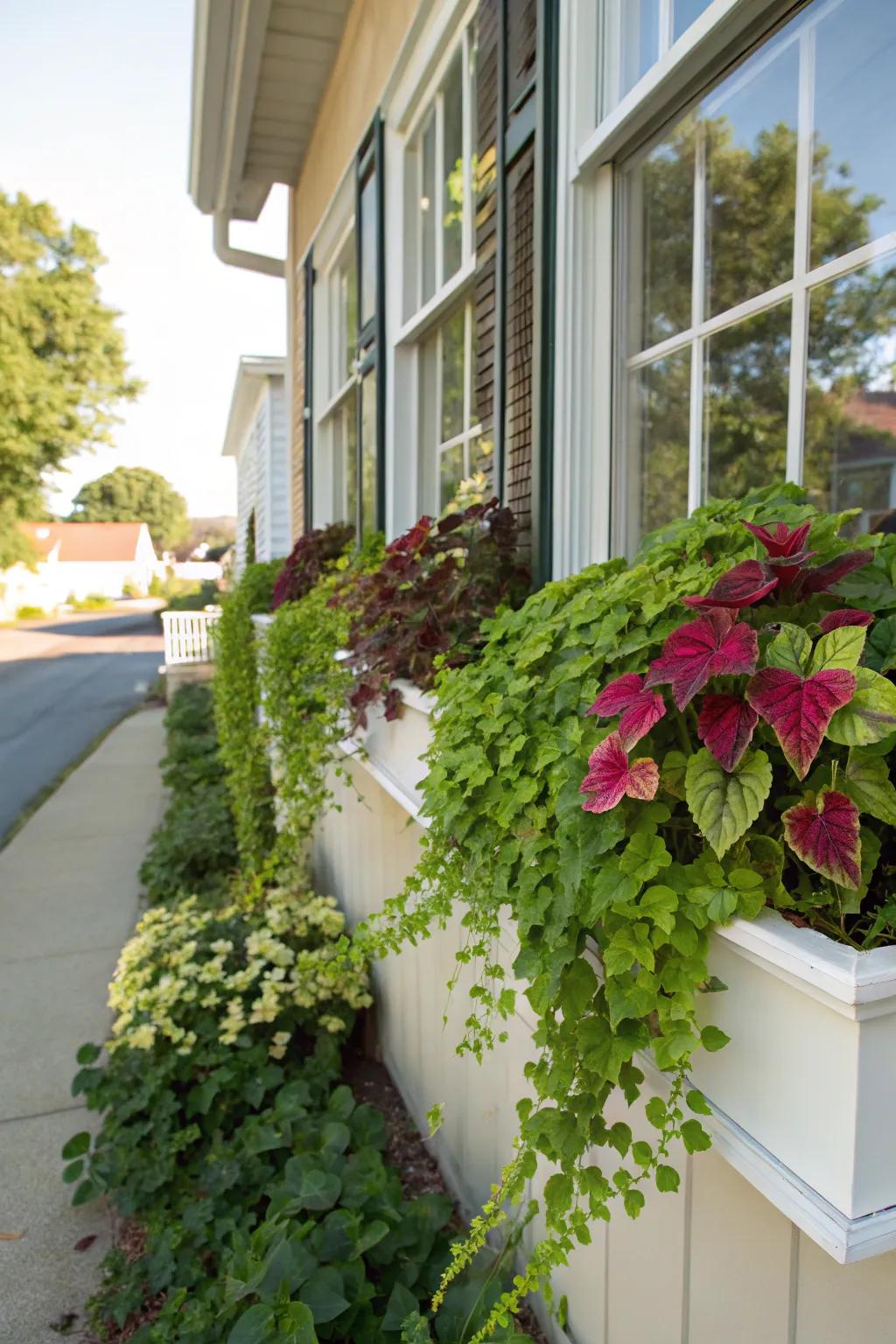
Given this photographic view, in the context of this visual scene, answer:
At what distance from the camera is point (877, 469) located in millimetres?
1469

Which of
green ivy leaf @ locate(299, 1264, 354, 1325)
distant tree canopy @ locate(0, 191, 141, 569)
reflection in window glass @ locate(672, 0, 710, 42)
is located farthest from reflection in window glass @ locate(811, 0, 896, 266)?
distant tree canopy @ locate(0, 191, 141, 569)

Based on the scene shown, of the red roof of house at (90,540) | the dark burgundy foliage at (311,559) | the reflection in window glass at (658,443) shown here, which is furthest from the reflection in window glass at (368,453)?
the red roof of house at (90,540)

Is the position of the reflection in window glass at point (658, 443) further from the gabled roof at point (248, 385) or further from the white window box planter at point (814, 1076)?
the gabled roof at point (248, 385)

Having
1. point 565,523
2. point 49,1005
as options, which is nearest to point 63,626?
point 49,1005

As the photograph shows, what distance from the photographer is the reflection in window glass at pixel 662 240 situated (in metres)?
1.88

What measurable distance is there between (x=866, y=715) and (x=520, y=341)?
175 cm

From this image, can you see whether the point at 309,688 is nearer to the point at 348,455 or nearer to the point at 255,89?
the point at 348,455

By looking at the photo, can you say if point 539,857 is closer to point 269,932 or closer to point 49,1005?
point 269,932

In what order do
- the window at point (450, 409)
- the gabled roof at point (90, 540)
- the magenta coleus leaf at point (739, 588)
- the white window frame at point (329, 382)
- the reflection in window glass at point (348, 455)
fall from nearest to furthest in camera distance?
the magenta coleus leaf at point (739, 588) < the window at point (450, 409) < the reflection in window glass at point (348, 455) < the white window frame at point (329, 382) < the gabled roof at point (90, 540)

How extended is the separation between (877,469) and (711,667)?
0.74 m

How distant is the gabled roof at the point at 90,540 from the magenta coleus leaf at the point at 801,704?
213 ft

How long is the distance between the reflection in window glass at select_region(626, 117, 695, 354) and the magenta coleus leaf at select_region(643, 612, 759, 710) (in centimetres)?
114

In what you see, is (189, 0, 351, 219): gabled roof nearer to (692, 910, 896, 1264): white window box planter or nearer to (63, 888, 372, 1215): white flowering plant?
(63, 888, 372, 1215): white flowering plant

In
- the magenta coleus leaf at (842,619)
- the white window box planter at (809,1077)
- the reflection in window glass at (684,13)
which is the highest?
the reflection in window glass at (684,13)
